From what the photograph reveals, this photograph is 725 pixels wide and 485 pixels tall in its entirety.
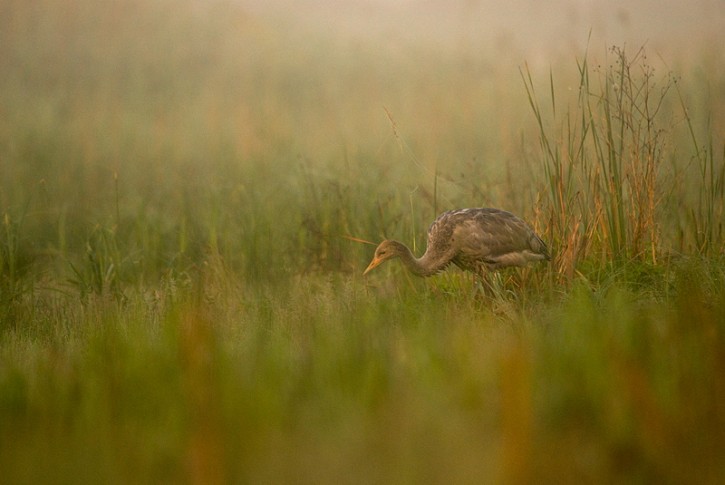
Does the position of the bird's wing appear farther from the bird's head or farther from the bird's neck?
the bird's head

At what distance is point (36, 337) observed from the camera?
148 inches

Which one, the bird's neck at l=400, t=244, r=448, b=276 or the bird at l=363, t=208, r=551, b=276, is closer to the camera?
the bird at l=363, t=208, r=551, b=276

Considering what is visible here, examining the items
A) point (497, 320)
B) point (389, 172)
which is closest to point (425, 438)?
point (497, 320)

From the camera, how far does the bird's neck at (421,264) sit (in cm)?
446

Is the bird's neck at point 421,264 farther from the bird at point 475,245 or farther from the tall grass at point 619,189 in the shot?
the tall grass at point 619,189

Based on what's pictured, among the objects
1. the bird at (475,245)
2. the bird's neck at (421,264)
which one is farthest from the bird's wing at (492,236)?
the bird's neck at (421,264)

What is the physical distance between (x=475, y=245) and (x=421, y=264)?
1.10ft

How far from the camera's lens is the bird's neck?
4.46 meters

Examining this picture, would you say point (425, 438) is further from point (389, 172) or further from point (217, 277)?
point (389, 172)

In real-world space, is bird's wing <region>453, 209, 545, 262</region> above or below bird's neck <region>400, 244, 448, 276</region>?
above

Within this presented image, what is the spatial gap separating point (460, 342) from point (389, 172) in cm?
453

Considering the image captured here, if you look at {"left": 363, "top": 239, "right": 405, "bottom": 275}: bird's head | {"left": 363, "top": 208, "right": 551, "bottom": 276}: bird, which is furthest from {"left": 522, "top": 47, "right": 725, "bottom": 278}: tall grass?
{"left": 363, "top": 239, "right": 405, "bottom": 275}: bird's head

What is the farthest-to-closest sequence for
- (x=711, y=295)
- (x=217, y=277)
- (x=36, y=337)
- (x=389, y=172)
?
(x=389, y=172) < (x=217, y=277) < (x=36, y=337) < (x=711, y=295)

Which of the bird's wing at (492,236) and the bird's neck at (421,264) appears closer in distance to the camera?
the bird's wing at (492,236)
